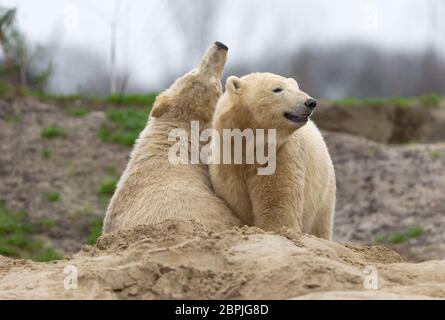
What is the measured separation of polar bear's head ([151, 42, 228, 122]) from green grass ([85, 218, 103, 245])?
4.85 meters

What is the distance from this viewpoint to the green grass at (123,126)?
14906mm

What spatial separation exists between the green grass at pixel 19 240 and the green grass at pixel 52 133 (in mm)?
2081

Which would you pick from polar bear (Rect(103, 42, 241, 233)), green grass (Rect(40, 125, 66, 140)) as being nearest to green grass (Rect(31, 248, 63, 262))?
green grass (Rect(40, 125, 66, 140))

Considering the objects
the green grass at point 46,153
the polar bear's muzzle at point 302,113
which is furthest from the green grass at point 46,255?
the polar bear's muzzle at point 302,113

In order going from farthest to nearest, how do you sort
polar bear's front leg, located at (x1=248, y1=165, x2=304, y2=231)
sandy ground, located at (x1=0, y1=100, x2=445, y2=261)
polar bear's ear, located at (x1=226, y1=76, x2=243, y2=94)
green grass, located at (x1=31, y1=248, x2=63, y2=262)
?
1. sandy ground, located at (x1=0, y1=100, x2=445, y2=261)
2. green grass, located at (x1=31, y1=248, x2=63, y2=262)
3. polar bear's ear, located at (x1=226, y1=76, x2=243, y2=94)
4. polar bear's front leg, located at (x1=248, y1=165, x2=304, y2=231)

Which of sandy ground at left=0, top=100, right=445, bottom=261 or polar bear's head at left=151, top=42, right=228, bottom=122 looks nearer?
polar bear's head at left=151, top=42, right=228, bottom=122

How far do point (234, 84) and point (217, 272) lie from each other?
2.56 metres

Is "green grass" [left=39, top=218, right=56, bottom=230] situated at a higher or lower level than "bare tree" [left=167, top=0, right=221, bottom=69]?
lower

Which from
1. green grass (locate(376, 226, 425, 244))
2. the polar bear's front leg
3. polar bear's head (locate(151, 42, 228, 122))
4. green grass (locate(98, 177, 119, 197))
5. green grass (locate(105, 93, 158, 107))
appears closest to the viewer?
the polar bear's front leg

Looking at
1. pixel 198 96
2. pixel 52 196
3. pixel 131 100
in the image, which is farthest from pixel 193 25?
pixel 198 96

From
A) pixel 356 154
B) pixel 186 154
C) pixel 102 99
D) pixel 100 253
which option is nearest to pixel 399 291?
pixel 100 253

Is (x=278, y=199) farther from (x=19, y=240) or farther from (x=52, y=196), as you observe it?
(x=52, y=196)

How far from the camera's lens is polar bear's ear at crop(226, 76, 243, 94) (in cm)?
671

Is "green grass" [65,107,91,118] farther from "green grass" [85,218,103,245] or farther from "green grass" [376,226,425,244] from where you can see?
"green grass" [376,226,425,244]
